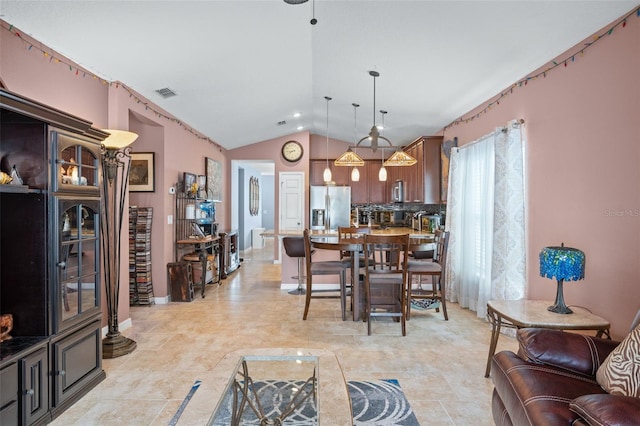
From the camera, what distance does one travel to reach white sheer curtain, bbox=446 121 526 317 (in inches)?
135

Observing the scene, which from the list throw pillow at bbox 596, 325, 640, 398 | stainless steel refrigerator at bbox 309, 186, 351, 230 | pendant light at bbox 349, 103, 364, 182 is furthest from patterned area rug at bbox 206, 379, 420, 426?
stainless steel refrigerator at bbox 309, 186, 351, 230

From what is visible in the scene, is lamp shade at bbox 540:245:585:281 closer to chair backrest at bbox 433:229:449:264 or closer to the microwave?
chair backrest at bbox 433:229:449:264

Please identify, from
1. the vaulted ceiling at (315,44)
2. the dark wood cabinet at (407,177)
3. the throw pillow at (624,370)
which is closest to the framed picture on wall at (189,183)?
the vaulted ceiling at (315,44)

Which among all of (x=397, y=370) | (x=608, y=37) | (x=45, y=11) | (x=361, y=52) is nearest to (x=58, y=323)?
(x=45, y=11)

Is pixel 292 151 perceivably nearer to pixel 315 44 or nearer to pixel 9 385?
pixel 315 44

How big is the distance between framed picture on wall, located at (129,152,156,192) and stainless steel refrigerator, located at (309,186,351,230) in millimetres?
3544

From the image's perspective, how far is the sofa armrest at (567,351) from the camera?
1729mm

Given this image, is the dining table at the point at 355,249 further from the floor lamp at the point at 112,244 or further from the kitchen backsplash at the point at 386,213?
the kitchen backsplash at the point at 386,213

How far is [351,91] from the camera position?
4.77 metres

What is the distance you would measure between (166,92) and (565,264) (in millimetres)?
4090

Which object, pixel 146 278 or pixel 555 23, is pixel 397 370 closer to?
pixel 555 23

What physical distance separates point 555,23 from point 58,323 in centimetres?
378

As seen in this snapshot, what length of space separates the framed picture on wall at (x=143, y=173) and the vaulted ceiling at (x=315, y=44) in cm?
71

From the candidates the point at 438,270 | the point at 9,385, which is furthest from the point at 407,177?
the point at 9,385
